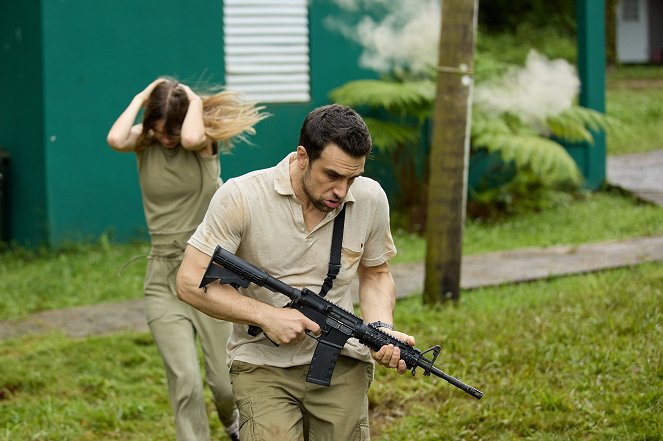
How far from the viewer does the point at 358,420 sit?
4484mm

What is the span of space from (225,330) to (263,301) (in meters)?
1.67

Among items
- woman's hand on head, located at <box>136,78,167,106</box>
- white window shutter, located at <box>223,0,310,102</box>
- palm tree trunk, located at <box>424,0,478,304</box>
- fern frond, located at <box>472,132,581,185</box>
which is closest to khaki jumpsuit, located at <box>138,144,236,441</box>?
woman's hand on head, located at <box>136,78,167,106</box>

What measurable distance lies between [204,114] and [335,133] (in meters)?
2.37

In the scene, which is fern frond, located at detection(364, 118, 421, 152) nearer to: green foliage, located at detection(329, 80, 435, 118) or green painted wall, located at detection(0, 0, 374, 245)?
green foliage, located at detection(329, 80, 435, 118)

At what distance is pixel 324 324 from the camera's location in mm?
4297

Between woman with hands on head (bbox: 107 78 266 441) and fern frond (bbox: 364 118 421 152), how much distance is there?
5.78 m

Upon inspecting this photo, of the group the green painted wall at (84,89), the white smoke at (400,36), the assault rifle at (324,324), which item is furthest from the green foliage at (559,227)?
the assault rifle at (324,324)

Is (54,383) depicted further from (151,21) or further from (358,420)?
(151,21)

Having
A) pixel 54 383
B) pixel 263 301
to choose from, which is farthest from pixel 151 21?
pixel 263 301

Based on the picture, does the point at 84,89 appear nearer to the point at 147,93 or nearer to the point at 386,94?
the point at 386,94

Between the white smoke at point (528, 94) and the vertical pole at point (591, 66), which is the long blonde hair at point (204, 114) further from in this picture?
the vertical pole at point (591, 66)

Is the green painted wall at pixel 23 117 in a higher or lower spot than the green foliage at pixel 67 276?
higher

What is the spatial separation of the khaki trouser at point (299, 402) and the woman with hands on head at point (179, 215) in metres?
1.38

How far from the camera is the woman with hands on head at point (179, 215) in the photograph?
19.1ft
